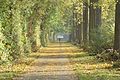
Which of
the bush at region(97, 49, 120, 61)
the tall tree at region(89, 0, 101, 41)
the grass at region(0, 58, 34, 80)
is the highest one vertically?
→ the tall tree at region(89, 0, 101, 41)

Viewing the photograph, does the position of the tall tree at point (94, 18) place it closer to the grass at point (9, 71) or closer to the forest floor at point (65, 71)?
the forest floor at point (65, 71)

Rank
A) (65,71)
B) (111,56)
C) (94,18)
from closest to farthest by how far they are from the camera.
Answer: (65,71) → (111,56) → (94,18)

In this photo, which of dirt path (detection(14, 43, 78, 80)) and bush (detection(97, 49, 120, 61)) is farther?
bush (detection(97, 49, 120, 61))

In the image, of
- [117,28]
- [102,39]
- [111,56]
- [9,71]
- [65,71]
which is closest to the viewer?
[9,71]

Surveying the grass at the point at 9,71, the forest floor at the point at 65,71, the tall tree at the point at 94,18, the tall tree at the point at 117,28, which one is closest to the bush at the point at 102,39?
the tall tree at the point at 94,18

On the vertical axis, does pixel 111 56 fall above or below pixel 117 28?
below

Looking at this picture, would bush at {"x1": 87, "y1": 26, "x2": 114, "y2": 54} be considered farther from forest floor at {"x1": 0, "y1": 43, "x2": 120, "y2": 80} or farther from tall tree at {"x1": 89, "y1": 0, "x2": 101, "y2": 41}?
forest floor at {"x1": 0, "y1": 43, "x2": 120, "y2": 80}

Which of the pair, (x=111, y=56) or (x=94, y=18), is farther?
(x=94, y=18)

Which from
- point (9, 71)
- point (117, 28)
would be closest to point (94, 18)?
point (117, 28)

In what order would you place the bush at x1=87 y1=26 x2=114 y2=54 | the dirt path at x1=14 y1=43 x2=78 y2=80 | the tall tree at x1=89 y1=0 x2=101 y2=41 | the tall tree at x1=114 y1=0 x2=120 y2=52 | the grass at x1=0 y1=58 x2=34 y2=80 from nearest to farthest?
1. the dirt path at x1=14 y1=43 x2=78 y2=80
2. the grass at x1=0 y1=58 x2=34 y2=80
3. the tall tree at x1=114 y1=0 x2=120 y2=52
4. the bush at x1=87 y1=26 x2=114 y2=54
5. the tall tree at x1=89 y1=0 x2=101 y2=41

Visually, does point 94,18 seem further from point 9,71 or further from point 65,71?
point 9,71

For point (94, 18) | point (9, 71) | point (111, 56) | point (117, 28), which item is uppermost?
point (117, 28)

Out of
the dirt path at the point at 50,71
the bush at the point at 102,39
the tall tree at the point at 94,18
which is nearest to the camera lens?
the dirt path at the point at 50,71

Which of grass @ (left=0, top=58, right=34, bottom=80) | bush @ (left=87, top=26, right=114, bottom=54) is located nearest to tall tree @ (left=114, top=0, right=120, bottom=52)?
bush @ (left=87, top=26, right=114, bottom=54)
